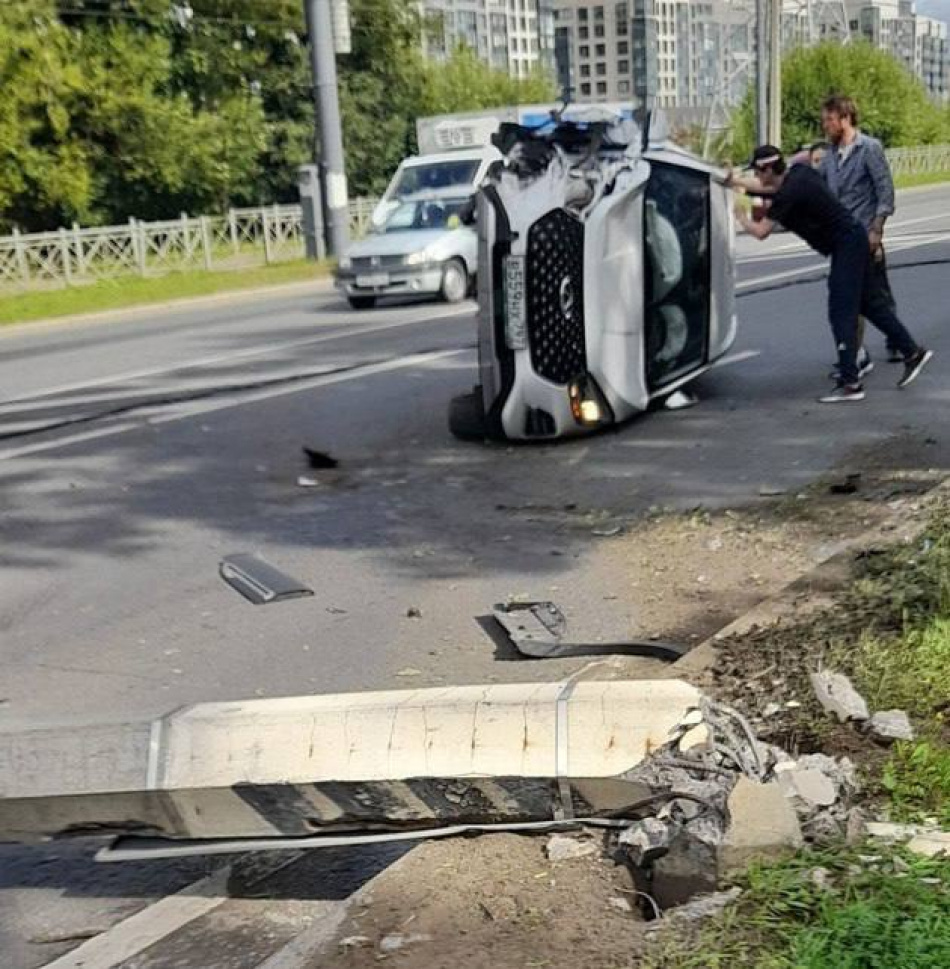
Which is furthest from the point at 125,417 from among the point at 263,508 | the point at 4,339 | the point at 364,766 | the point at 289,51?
the point at 289,51

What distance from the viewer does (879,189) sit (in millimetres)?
10008

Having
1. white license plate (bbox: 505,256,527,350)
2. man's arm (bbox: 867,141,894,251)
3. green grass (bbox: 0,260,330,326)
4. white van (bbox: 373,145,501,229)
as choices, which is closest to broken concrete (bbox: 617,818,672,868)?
white license plate (bbox: 505,256,527,350)

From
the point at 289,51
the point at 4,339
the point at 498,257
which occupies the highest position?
the point at 289,51

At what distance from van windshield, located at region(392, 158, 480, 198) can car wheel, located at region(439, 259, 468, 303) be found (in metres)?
2.59

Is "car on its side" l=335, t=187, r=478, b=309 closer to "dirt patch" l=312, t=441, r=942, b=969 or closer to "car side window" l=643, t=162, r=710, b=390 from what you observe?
"car side window" l=643, t=162, r=710, b=390

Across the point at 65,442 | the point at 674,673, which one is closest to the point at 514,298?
the point at 65,442

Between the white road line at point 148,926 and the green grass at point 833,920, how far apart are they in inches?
52.4

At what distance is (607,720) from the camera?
151 inches

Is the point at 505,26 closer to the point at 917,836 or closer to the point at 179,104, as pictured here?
the point at 179,104

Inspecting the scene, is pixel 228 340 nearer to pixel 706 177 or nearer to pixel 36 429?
pixel 36 429

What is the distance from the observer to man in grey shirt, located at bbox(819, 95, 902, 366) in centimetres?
Answer: 1000

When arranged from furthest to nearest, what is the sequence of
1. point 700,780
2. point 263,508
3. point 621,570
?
point 263,508
point 621,570
point 700,780

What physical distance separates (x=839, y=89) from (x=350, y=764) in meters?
67.3

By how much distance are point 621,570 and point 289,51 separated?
1646 inches
